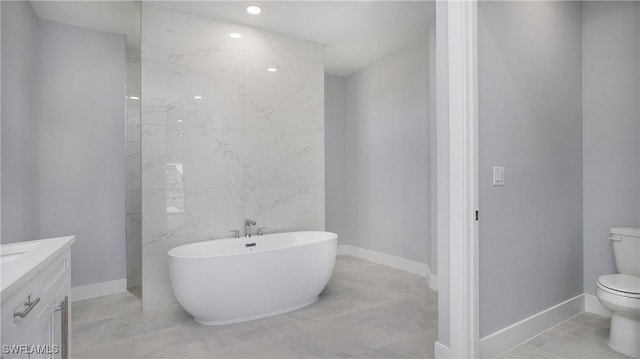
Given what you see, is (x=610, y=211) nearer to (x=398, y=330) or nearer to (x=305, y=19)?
(x=398, y=330)

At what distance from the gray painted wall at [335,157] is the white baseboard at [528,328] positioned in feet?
9.69

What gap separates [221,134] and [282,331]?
190cm

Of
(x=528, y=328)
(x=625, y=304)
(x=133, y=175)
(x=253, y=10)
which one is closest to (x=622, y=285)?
(x=625, y=304)

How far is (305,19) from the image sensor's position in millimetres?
3305

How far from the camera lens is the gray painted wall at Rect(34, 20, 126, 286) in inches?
123

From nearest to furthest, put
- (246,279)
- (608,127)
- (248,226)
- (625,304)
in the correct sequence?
1. (625,304)
2. (246,279)
3. (608,127)
4. (248,226)

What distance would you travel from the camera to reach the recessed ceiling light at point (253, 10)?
3.05 m

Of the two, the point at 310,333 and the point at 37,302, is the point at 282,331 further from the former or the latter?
the point at 37,302

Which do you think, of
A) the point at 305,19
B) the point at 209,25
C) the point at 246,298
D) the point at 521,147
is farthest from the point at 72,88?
the point at 521,147

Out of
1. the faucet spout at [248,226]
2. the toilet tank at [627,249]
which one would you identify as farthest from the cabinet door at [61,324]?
the toilet tank at [627,249]

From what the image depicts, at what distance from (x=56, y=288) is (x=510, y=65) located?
8.83 ft

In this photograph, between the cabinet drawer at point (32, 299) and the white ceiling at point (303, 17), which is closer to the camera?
the cabinet drawer at point (32, 299)

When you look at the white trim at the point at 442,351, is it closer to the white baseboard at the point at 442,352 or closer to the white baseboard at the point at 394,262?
the white baseboard at the point at 442,352

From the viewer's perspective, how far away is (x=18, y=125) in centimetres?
267
